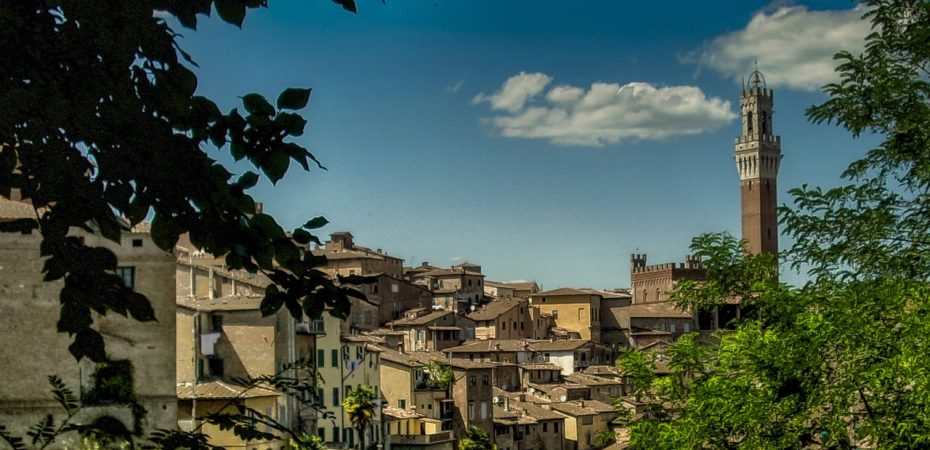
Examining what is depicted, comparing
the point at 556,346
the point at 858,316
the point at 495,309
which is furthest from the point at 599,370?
the point at 858,316

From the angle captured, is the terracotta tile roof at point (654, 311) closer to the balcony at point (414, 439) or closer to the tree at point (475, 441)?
the tree at point (475, 441)

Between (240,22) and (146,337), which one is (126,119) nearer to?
(240,22)

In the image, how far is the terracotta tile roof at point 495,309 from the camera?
91.4 metres

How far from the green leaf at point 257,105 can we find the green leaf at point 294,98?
0.08 meters

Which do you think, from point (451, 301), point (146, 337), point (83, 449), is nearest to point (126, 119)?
point (83, 449)

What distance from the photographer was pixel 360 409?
153 ft

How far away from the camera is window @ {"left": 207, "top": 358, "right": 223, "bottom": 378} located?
3566cm

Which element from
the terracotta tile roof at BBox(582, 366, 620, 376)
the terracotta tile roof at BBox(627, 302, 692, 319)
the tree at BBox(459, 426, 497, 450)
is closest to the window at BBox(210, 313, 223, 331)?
the tree at BBox(459, 426, 497, 450)

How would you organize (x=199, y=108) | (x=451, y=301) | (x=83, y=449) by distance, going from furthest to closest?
(x=451, y=301), (x=83, y=449), (x=199, y=108)

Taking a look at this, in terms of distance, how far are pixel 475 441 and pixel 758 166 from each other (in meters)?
77.2

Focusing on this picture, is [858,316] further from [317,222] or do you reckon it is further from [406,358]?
[406,358]

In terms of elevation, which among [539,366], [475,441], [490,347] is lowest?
[475,441]

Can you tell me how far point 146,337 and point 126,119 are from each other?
19992 millimetres

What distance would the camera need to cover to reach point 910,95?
37.2 feet
